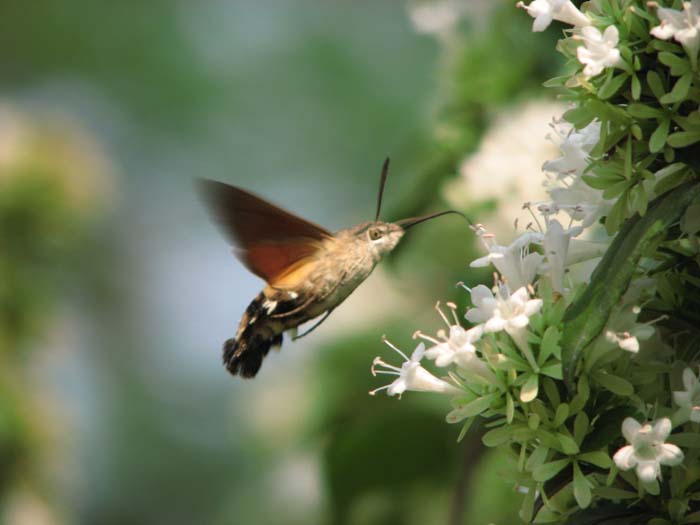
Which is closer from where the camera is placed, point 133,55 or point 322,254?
point 322,254

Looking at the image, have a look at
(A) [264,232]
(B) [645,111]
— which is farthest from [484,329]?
(A) [264,232]

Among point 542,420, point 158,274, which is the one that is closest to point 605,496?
point 542,420

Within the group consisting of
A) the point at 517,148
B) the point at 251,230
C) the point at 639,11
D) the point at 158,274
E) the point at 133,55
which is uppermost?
the point at 639,11

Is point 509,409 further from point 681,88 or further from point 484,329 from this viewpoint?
point 681,88

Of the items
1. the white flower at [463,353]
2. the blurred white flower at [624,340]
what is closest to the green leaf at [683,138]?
the blurred white flower at [624,340]

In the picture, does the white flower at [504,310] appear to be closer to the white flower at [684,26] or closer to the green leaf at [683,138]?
the green leaf at [683,138]

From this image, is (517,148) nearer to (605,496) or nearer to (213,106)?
(605,496)
